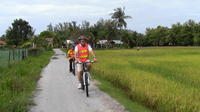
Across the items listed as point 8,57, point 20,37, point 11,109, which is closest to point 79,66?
point 11,109

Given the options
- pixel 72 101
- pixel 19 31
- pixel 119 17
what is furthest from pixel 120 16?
pixel 72 101

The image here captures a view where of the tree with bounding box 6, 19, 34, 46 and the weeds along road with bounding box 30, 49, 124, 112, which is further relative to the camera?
the tree with bounding box 6, 19, 34, 46

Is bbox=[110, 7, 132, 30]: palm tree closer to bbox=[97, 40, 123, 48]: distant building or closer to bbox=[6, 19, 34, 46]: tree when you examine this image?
bbox=[97, 40, 123, 48]: distant building

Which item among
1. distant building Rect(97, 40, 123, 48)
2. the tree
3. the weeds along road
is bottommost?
the weeds along road

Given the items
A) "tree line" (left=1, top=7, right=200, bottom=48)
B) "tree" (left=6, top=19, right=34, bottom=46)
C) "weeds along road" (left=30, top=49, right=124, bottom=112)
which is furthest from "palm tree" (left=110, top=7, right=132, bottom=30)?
"weeds along road" (left=30, top=49, right=124, bottom=112)

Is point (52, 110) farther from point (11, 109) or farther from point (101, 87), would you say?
point (101, 87)

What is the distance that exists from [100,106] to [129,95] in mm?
1873

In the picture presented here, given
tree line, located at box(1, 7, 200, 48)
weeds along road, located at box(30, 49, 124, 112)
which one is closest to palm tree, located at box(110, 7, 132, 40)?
tree line, located at box(1, 7, 200, 48)

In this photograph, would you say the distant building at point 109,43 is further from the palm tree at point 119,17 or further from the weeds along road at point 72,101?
the weeds along road at point 72,101

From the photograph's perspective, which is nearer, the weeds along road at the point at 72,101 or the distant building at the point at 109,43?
the weeds along road at the point at 72,101

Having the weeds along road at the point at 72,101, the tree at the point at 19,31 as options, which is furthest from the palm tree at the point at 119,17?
the weeds along road at the point at 72,101

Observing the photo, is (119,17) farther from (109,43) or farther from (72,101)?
(72,101)

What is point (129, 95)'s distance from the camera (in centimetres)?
899

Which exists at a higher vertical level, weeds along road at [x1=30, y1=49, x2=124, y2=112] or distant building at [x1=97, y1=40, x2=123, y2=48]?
distant building at [x1=97, y1=40, x2=123, y2=48]
